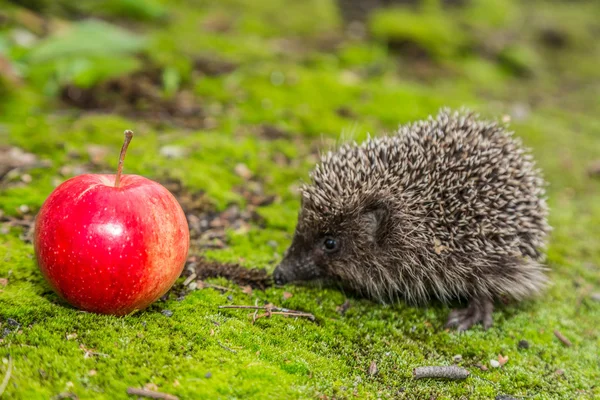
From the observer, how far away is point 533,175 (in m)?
5.98

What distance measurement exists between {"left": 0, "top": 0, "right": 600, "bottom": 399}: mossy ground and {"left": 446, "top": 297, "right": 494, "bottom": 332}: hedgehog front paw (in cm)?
12

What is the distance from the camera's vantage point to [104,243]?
3.80 m

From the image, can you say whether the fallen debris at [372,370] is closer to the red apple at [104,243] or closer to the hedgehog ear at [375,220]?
the hedgehog ear at [375,220]

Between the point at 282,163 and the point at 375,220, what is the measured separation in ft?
10.3

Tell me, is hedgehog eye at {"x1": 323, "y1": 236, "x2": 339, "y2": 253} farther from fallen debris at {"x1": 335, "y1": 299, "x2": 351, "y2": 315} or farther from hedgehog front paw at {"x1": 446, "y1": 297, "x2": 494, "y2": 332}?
hedgehog front paw at {"x1": 446, "y1": 297, "x2": 494, "y2": 332}

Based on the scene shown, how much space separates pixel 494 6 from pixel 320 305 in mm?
18088

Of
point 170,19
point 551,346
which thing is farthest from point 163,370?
point 170,19

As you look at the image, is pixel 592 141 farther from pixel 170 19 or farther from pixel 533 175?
pixel 170 19

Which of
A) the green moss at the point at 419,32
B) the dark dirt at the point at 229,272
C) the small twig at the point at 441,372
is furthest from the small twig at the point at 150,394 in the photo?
the green moss at the point at 419,32

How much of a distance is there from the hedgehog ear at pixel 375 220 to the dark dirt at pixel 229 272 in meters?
1.22

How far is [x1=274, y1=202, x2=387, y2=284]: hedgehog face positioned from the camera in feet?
18.6

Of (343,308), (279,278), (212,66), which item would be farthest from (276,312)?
(212,66)

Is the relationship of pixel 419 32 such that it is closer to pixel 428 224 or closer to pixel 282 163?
pixel 282 163

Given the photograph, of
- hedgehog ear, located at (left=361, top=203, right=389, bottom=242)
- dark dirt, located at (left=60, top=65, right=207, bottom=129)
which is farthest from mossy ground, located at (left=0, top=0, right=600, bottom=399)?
hedgehog ear, located at (left=361, top=203, right=389, bottom=242)
